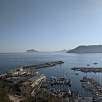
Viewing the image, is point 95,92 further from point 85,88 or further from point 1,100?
point 1,100

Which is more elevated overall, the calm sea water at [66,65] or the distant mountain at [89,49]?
the distant mountain at [89,49]

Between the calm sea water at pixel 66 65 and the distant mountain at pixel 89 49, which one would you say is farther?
the distant mountain at pixel 89 49

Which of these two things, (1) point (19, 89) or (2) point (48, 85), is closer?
(1) point (19, 89)

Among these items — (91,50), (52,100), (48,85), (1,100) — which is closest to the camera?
(1,100)

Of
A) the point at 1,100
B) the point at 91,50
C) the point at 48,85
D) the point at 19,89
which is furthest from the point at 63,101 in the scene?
the point at 91,50

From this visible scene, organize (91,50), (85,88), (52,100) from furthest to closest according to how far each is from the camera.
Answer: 1. (91,50)
2. (85,88)
3. (52,100)

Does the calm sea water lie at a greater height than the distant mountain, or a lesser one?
lesser

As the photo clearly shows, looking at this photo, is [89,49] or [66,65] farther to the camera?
[89,49]

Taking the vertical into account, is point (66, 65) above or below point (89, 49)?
below

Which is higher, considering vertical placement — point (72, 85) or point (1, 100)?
point (1, 100)

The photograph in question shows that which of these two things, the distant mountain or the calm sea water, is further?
the distant mountain
